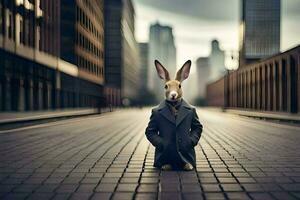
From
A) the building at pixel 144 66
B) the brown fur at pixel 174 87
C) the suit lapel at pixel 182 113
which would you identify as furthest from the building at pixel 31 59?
the building at pixel 144 66

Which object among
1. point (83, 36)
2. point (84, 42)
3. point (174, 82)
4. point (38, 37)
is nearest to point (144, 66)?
point (84, 42)

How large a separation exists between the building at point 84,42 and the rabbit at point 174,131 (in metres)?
45.3

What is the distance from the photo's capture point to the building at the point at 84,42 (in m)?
53.5

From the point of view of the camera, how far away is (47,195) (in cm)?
477

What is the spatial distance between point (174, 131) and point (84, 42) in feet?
182

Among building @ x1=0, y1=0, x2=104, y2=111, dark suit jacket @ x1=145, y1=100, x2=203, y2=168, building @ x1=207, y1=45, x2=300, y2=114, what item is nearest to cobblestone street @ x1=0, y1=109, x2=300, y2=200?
dark suit jacket @ x1=145, y1=100, x2=203, y2=168

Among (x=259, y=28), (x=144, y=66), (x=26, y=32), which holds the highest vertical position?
(x=259, y=28)

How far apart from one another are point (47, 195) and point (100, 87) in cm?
7128

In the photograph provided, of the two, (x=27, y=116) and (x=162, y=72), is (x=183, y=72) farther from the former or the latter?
(x=27, y=116)

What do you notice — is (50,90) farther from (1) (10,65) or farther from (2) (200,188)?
(2) (200,188)

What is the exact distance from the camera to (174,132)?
6438mm

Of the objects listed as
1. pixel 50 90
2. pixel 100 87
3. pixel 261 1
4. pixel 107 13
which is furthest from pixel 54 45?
pixel 261 1

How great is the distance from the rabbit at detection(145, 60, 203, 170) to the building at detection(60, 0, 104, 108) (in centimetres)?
4535

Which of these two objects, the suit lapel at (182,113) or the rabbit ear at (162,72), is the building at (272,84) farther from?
the suit lapel at (182,113)
